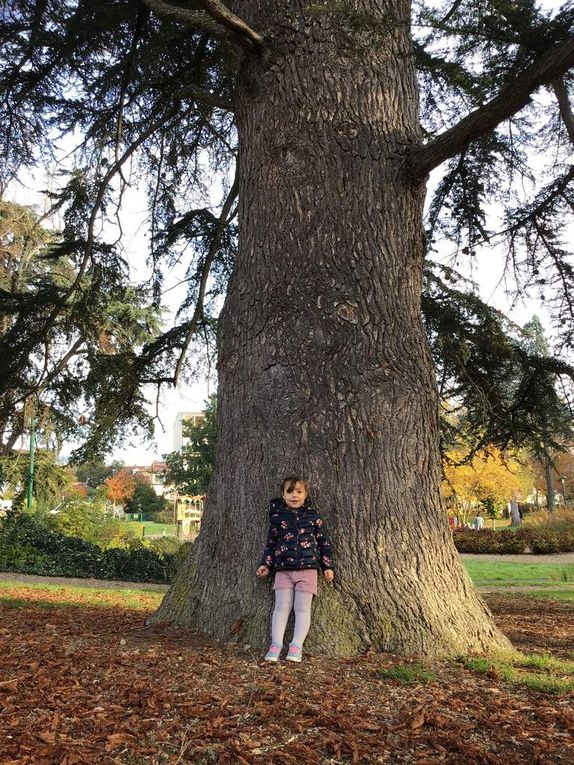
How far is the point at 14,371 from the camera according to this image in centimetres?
673

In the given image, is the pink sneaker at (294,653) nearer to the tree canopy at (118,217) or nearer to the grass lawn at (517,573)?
the tree canopy at (118,217)

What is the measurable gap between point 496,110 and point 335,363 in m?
1.90

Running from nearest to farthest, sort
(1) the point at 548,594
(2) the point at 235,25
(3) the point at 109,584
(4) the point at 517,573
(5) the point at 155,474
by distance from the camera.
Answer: (2) the point at 235,25
(1) the point at 548,594
(3) the point at 109,584
(4) the point at 517,573
(5) the point at 155,474

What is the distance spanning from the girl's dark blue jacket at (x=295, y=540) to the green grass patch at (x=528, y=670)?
104 cm

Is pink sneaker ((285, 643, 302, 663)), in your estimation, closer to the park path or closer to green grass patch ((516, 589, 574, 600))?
green grass patch ((516, 589, 574, 600))

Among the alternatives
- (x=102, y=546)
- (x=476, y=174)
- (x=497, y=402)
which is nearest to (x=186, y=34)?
(x=476, y=174)

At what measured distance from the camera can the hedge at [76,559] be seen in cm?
1367

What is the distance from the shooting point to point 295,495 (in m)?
4.21

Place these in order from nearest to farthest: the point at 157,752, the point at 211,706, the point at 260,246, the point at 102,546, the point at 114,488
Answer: the point at 157,752 < the point at 211,706 < the point at 260,246 < the point at 102,546 < the point at 114,488

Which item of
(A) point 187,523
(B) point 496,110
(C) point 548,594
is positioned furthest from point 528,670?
(A) point 187,523

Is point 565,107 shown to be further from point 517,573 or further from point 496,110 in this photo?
point 517,573

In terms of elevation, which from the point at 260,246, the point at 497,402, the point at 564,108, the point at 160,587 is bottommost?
the point at 160,587

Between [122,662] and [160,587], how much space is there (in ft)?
30.9

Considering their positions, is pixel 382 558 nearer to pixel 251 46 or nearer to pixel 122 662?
pixel 122 662
